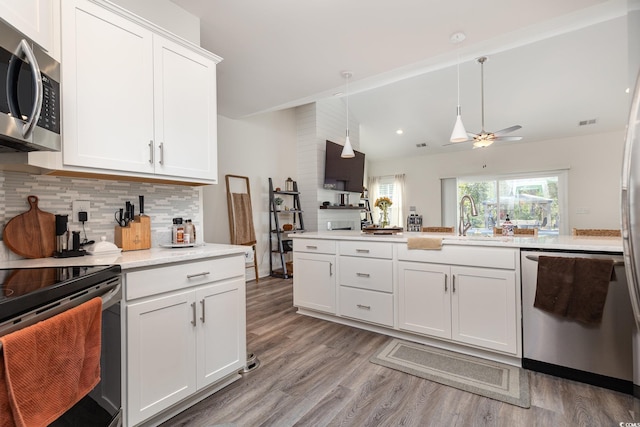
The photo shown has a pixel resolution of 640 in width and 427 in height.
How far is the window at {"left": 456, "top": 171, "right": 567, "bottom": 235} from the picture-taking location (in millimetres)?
6512

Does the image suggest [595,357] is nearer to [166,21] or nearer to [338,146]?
[166,21]

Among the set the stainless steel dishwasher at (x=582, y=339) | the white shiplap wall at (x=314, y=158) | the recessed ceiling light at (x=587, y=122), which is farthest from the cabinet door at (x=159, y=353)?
the recessed ceiling light at (x=587, y=122)

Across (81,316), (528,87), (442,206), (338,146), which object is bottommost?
(81,316)

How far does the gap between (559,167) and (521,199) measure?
966mm

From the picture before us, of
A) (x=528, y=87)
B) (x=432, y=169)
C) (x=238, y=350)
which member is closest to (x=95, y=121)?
(x=238, y=350)

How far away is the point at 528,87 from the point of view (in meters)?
5.06

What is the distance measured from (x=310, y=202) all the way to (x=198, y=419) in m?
4.26

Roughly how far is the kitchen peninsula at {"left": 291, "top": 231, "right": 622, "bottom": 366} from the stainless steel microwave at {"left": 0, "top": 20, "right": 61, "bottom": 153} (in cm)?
225

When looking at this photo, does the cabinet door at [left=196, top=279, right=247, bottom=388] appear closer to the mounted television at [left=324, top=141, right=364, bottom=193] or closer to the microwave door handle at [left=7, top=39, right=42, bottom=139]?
the microwave door handle at [left=7, top=39, right=42, bottom=139]

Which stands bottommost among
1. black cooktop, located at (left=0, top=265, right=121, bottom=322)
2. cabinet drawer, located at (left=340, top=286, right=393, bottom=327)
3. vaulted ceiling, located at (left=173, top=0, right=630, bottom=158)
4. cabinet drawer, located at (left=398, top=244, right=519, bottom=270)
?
cabinet drawer, located at (left=340, top=286, right=393, bottom=327)

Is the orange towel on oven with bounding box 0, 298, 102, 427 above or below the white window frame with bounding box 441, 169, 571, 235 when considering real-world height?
below

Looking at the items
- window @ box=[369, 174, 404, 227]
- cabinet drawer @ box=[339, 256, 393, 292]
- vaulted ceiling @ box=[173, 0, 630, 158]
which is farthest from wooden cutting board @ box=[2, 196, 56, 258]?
window @ box=[369, 174, 404, 227]

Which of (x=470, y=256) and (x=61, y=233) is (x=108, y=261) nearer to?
(x=61, y=233)

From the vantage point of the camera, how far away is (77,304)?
3.41 ft
